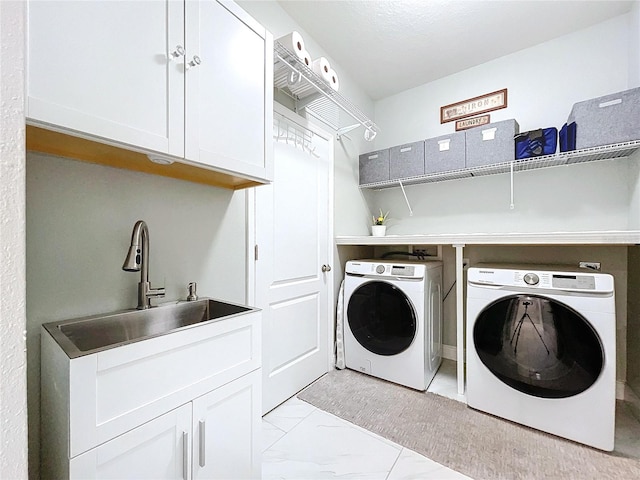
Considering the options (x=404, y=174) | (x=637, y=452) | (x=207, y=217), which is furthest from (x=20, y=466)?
(x=404, y=174)

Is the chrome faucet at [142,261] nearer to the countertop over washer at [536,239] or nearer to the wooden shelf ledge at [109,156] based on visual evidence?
the wooden shelf ledge at [109,156]

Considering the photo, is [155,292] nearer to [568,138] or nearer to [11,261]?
[11,261]

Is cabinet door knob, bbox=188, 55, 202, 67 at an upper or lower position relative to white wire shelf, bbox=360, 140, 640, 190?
upper

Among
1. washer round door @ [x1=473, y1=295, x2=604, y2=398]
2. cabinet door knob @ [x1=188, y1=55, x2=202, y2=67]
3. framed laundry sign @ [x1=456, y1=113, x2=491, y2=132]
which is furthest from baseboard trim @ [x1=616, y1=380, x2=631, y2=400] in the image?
cabinet door knob @ [x1=188, y1=55, x2=202, y2=67]

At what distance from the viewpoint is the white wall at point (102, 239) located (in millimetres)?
944

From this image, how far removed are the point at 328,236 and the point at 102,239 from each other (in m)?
1.62

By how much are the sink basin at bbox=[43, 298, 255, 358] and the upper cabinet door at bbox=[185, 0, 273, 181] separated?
2.12ft

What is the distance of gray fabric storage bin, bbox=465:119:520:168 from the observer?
2.15 metres

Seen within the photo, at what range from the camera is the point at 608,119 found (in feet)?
5.75

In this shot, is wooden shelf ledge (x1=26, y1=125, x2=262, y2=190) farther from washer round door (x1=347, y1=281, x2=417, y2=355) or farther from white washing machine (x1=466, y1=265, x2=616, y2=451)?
white washing machine (x1=466, y1=265, x2=616, y2=451)

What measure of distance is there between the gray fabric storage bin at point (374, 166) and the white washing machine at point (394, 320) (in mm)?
908

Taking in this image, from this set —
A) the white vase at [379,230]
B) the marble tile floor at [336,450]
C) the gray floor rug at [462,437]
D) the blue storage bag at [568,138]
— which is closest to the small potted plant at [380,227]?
the white vase at [379,230]

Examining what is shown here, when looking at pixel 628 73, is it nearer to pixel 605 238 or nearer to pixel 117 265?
pixel 605 238

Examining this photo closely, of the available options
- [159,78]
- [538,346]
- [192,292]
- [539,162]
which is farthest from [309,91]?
[538,346]
